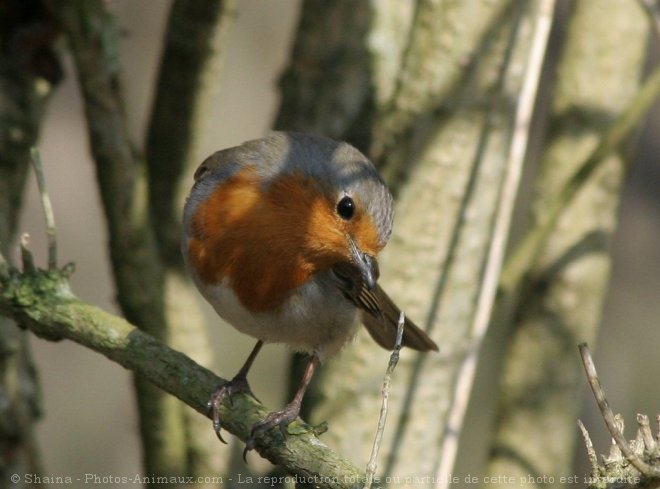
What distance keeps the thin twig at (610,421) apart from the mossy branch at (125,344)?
768 millimetres

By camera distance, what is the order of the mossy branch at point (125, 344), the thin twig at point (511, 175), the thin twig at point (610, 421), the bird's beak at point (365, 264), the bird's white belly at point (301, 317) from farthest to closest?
the thin twig at point (511, 175)
the bird's white belly at point (301, 317)
the bird's beak at point (365, 264)
the mossy branch at point (125, 344)
the thin twig at point (610, 421)

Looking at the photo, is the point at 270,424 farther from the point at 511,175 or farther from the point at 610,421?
the point at 511,175

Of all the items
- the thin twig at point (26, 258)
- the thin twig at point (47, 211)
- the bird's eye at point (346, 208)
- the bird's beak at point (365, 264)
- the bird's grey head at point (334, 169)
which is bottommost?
the thin twig at point (26, 258)

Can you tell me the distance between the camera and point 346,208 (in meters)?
2.76

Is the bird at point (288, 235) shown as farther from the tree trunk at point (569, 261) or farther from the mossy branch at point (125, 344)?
the tree trunk at point (569, 261)

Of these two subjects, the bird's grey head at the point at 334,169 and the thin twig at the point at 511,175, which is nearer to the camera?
the bird's grey head at the point at 334,169

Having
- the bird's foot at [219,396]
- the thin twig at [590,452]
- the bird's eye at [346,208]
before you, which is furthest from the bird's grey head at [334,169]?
the thin twig at [590,452]

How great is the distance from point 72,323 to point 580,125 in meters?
2.07

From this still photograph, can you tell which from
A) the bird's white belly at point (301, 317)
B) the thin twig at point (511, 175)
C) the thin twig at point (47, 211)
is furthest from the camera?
the thin twig at point (511, 175)

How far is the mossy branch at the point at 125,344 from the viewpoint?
7.45 feet

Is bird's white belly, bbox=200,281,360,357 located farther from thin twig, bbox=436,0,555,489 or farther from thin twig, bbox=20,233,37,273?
thin twig, bbox=20,233,37,273

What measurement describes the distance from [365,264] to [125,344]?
71 centimetres

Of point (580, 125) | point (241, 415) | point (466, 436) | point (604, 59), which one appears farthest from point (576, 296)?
point (466, 436)

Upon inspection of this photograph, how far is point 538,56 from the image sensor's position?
9.95ft
